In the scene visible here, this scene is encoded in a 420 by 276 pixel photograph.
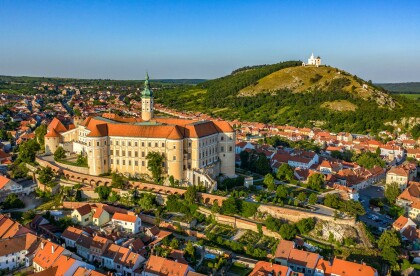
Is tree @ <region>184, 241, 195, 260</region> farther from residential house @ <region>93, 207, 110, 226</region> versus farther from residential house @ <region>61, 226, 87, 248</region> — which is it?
residential house @ <region>93, 207, 110, 226</region>

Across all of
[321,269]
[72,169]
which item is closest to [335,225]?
[321,269]

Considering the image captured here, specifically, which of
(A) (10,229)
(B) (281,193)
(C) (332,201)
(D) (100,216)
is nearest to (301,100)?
(B) (281,193)

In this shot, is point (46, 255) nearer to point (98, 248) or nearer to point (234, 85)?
point (98, 248)

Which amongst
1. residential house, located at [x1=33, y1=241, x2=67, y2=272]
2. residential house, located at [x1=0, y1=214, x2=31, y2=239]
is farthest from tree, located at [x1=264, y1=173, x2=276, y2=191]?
residential house, located at [x1=0, y1=214, x2=31, y2=239]

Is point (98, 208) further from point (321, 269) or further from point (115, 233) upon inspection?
point (321, 269)

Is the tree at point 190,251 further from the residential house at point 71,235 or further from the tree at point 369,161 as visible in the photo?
the tree at point 369,161
